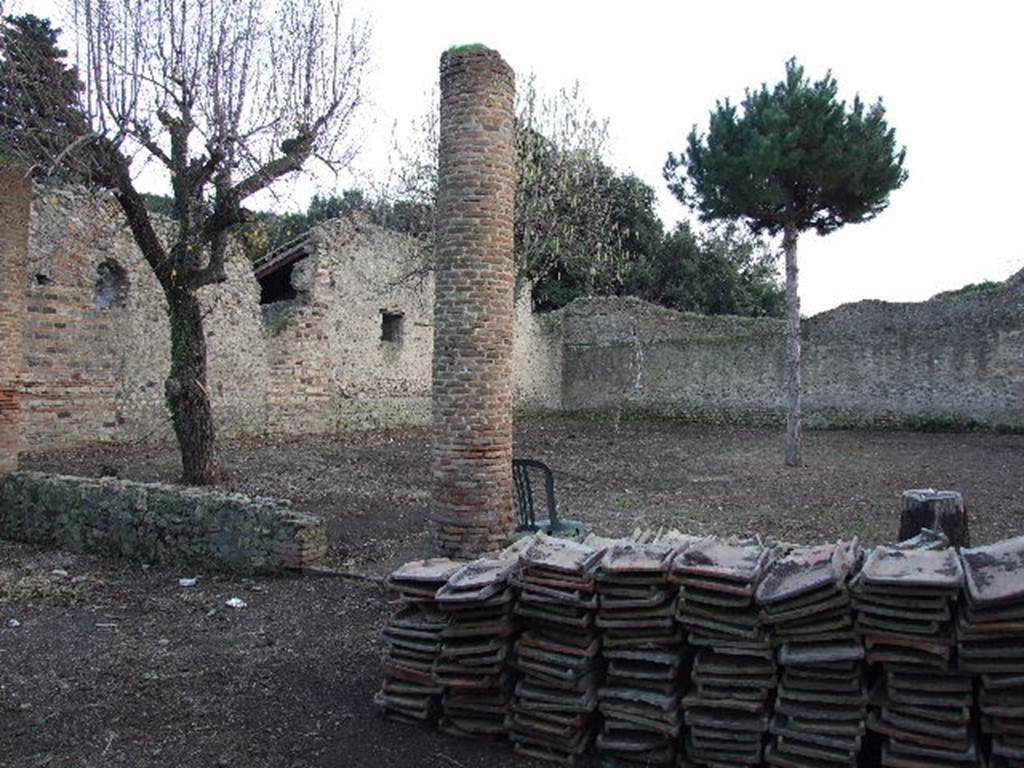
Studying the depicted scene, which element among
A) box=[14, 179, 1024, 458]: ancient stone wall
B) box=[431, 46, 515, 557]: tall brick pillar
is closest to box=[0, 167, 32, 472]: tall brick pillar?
box=[14, 179, 1024, 458]: ancient stone wall

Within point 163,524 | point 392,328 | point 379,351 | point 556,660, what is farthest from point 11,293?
point 392,328

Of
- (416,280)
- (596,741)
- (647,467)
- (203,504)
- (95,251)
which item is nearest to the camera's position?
(596,741)

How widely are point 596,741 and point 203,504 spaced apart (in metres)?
4.36

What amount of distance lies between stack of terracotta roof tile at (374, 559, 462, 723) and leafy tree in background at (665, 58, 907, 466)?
10.9 meters

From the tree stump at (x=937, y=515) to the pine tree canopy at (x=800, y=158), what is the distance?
9437mm

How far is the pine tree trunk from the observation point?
933 centimetres

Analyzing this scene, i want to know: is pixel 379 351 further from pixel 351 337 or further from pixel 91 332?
pixel 91 332

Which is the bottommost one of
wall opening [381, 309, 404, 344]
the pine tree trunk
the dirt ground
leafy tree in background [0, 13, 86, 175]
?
the dirt ground

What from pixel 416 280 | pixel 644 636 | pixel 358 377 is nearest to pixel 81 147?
pixel 644 636

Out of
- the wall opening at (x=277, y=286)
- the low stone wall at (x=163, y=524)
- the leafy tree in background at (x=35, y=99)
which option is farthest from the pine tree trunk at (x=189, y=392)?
the wall opening at (x=277, y=286)

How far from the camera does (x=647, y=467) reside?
13.2m

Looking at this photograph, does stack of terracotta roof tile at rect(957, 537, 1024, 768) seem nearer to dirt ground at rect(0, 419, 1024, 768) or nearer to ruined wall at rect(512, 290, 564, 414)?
dirt ground at rect(0, 419, 1024, 768)

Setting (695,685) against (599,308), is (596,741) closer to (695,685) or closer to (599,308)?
(695,685)

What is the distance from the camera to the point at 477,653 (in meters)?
3.67
